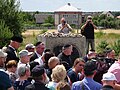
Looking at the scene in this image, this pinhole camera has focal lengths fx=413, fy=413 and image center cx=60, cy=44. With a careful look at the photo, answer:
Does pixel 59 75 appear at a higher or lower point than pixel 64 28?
higher

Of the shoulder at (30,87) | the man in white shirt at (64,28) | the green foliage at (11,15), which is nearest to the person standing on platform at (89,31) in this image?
the man in white shirt at (64,28)

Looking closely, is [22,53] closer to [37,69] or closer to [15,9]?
[37,69]

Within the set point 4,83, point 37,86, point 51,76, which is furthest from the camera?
point 51,76

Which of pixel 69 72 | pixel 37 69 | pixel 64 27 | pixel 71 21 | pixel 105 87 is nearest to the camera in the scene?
pixel 105 87

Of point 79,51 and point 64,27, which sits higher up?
point 64,27

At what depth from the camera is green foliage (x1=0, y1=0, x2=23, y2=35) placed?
41.8 meters

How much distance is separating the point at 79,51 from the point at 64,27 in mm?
1297

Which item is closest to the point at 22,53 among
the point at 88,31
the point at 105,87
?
the point at 105,87

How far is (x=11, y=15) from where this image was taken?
42.0 m

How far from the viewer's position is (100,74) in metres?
9.68

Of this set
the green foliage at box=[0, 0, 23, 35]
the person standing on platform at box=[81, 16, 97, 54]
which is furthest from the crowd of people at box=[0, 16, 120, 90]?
the green foliage at box=[0, 0, 23, 35]

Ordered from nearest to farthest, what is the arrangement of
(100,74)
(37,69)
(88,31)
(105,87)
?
(105,87)
(37,69)
(100,74)
(88,31)

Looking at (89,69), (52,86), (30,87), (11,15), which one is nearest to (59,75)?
(52,86)

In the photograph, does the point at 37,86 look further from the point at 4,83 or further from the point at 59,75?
the point at 4,83
